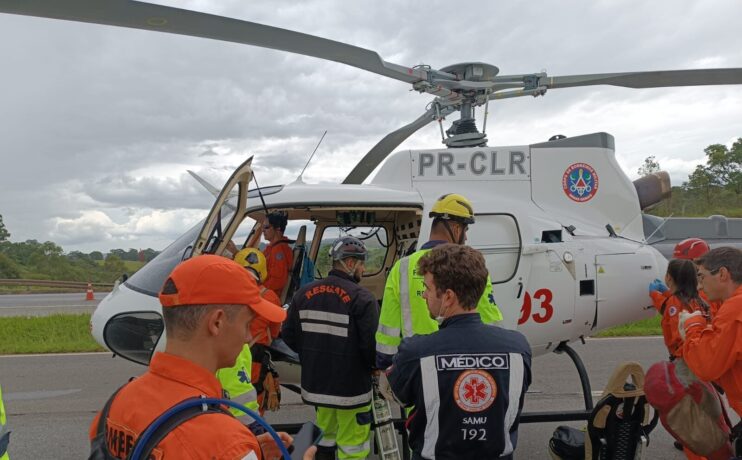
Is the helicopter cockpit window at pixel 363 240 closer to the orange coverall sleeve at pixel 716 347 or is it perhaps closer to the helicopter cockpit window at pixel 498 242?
the helicopter cockpit window at pixel 498 242

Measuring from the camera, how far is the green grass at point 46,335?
9195 mm

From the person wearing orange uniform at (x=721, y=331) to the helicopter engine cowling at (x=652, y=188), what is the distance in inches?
119

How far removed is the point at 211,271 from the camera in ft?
4.29

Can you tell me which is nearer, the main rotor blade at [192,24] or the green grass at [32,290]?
the main rotor blade at [192,24]

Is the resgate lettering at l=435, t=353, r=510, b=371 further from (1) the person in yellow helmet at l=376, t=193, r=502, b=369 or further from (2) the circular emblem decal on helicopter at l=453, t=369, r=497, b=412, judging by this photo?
(1) the person in yellow helmet at l=376, t=193, r=502, b=369

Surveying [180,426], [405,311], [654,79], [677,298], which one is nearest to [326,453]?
[405,311]

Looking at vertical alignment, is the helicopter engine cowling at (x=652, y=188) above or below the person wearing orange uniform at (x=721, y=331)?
above

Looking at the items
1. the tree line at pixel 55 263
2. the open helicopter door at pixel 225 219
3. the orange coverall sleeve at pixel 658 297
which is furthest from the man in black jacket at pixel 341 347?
the tree line at pixel 55 263

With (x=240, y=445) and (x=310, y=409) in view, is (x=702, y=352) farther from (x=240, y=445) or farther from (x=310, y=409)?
(x=310, y=409)

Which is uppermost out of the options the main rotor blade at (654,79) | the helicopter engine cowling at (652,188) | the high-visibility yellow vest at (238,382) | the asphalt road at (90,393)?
the main rotor blade at (654,79)

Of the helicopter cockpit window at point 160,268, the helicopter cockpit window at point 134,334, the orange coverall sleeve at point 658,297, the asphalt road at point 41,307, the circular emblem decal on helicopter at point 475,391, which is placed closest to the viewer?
the circular emblem decal on helicopter at point 475,391

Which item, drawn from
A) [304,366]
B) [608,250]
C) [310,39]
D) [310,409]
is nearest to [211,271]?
[304,366]

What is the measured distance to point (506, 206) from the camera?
15.3 feet

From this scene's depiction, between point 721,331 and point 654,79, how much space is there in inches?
123
